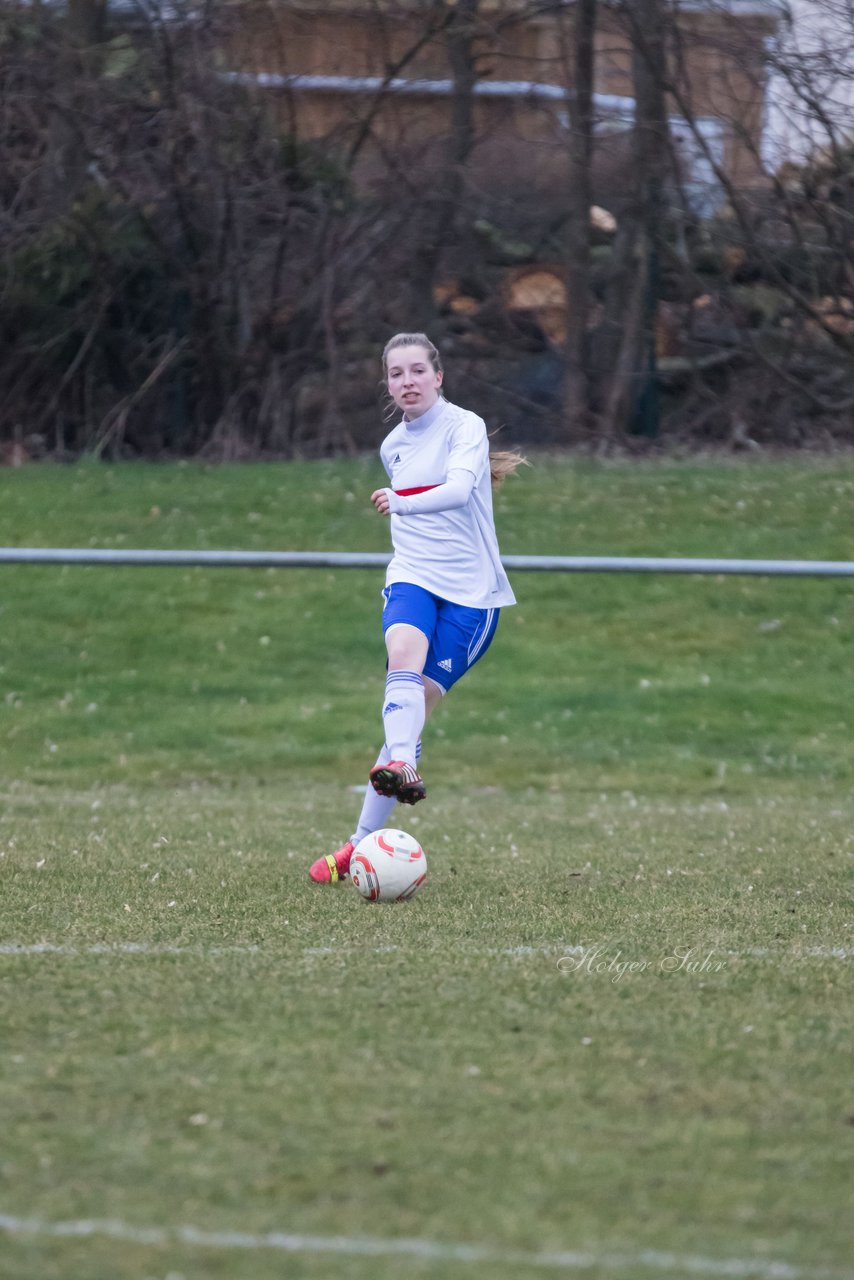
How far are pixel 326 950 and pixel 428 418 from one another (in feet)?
6.82

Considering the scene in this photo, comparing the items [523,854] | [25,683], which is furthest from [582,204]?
[523,854]

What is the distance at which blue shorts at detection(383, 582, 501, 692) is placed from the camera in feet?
19.3

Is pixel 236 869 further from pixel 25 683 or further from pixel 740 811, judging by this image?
pixel 25 683

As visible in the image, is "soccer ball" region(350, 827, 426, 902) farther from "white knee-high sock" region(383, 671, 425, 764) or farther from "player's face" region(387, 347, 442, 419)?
"player's face" region(387, 347, 442, 419)

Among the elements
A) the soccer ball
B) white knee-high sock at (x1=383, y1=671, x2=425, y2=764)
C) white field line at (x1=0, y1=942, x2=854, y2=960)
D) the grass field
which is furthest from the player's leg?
white field line at (x1=0, y1=942, x2=854, y2=960)

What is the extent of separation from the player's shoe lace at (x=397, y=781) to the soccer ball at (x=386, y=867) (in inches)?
7.4

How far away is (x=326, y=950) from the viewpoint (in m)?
4.87

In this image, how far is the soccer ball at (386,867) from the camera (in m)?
5.61

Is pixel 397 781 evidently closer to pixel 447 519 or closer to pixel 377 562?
pixel 447 519

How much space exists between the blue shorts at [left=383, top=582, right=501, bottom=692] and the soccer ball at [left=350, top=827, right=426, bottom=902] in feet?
2.16

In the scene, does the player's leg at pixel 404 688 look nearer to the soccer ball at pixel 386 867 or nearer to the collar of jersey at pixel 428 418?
the soccer ball at pixel 386 867

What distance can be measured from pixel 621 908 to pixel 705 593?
8.67 metres

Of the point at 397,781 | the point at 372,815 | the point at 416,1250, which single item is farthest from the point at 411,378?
the point at 416,1250

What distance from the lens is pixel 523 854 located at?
714 centimetres
